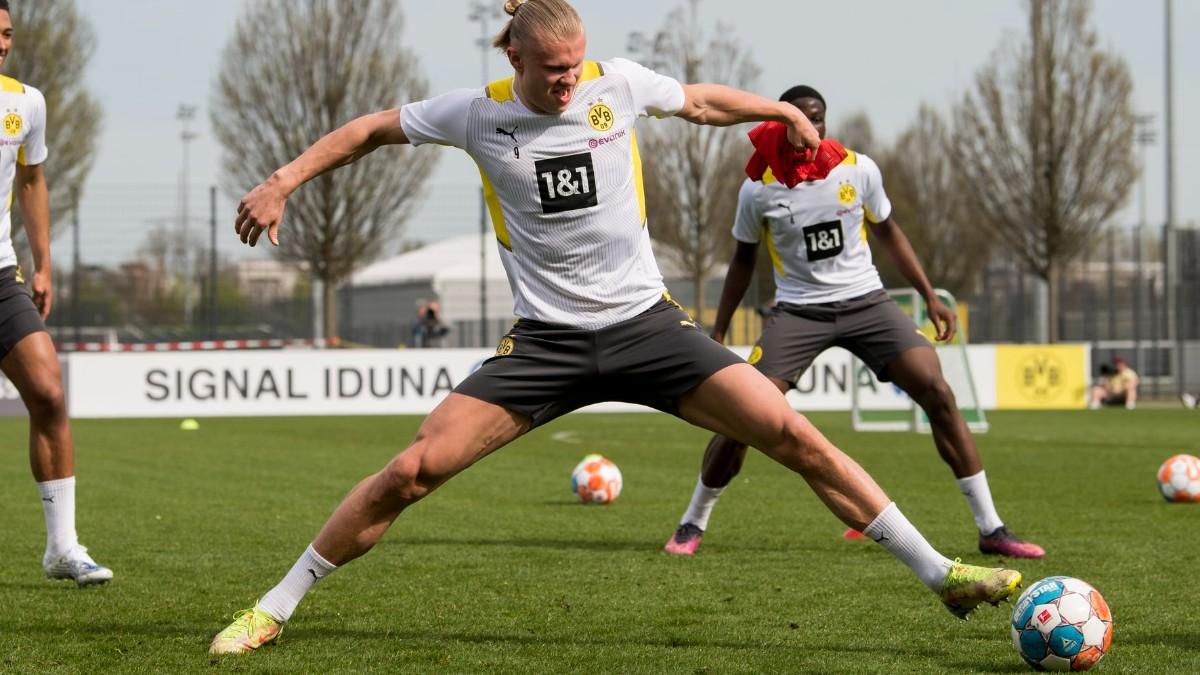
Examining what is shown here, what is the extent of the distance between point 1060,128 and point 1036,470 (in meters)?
22.4

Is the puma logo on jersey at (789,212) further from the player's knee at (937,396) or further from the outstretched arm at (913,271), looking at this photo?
the player's knee at (937,396)

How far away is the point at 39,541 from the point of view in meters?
9.40

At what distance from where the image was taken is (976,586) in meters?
5.58

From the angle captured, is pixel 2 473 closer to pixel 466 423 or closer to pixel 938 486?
pixel 938 486

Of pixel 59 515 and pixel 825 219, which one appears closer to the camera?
pixel 59 515

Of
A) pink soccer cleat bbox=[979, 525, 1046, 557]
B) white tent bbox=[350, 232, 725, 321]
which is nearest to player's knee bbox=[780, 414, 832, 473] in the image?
pink soccer cleat bbox=[979, 525, 1046, 557]

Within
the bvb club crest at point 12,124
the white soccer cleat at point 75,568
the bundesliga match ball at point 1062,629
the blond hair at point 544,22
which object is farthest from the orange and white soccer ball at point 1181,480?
the bvb club crest at point 12,124

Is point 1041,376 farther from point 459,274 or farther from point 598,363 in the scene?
point 598,363

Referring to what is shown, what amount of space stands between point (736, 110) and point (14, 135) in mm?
3244

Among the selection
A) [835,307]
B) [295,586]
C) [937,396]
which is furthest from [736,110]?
[937,396]

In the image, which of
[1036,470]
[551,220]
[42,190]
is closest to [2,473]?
[42,190]

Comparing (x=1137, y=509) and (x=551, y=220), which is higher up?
(x=551, y=220)

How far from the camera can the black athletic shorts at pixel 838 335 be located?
28.4 feet

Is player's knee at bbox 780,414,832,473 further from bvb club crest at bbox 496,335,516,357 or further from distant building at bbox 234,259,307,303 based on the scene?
distant building at bbox 234,259,307,303
